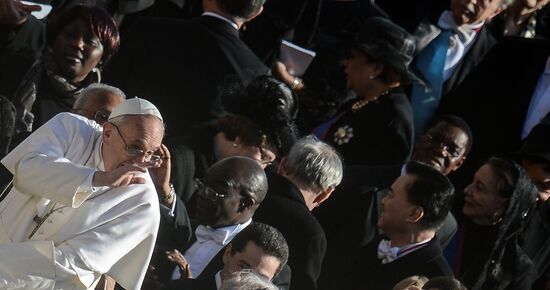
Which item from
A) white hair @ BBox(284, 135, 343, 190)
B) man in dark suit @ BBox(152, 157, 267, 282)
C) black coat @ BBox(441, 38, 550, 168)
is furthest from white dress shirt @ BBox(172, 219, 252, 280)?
black coat @ BBox(441, 38, 550, 168)

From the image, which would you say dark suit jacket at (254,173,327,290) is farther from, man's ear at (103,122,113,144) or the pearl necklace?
man's ear at (103,122,113,144)

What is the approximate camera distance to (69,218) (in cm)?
530

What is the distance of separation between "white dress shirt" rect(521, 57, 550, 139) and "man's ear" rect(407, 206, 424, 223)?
1.56 metres

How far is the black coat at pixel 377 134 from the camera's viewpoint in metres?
7.64

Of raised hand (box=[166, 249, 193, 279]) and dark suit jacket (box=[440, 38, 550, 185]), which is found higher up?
raised hand (box=[166, 249, 193, 279])

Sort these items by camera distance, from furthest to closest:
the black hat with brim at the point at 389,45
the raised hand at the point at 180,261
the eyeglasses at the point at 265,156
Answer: the black hat with brim at the point at 389,45 → the eyeglasses at the point at 265,156 → the raised hand at the point at 180,261

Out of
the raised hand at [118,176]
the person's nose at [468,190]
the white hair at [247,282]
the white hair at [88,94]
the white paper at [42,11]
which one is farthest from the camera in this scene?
the white paper at [42,11]

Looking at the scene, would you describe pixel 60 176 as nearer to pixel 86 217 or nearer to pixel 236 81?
pixel 86 217

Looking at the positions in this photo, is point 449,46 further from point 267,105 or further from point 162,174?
point 162,174

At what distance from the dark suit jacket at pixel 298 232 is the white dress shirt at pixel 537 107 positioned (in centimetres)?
212

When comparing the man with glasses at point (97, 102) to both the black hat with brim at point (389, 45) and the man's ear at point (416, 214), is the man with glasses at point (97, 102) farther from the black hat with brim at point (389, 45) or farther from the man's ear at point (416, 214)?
the black hat with brim at point (389, 45)

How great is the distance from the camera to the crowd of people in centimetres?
527

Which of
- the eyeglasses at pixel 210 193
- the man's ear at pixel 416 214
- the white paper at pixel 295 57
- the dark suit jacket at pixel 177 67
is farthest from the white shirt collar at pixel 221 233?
the white paper at pixel 295 57

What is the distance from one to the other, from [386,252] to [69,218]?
208cm
